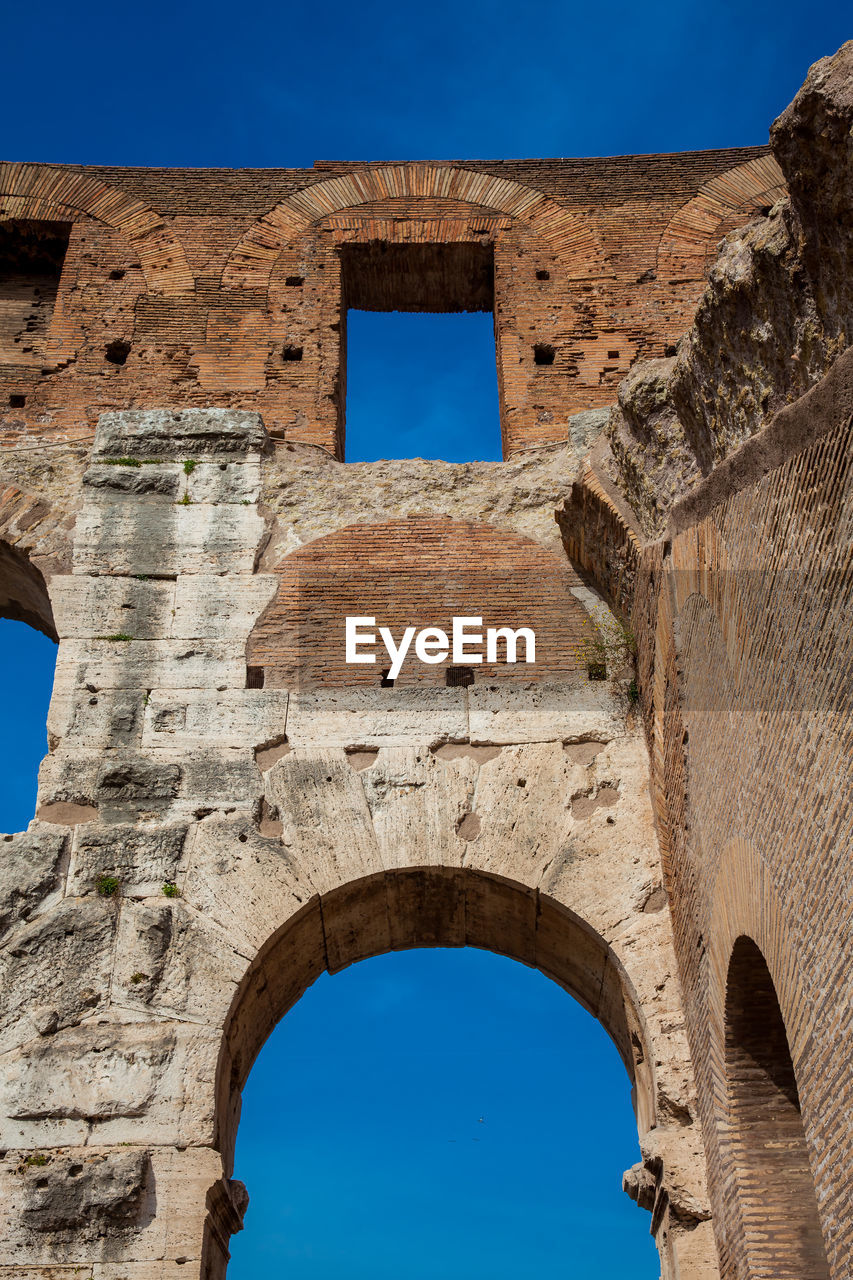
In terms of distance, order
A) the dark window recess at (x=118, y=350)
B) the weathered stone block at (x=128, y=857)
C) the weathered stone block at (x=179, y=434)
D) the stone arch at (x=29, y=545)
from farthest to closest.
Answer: the dark window recess at (x=118, y=350), the weathered stone block at (x=179, y=434), the stone arch at (x=29, y=545), the weathered stone block at (x=128, y=857)

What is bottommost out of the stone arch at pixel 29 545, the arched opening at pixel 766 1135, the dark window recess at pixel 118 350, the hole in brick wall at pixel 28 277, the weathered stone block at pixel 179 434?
the arched opening at pixel 766 1135

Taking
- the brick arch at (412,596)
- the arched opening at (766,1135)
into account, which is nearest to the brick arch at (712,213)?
the brick arch at (412,596)

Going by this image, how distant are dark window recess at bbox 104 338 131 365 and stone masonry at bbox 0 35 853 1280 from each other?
0.06ft

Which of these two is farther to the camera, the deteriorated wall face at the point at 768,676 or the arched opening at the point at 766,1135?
the arched opening at the point at 766,1135

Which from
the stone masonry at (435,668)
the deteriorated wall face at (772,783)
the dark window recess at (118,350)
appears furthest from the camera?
the dark window recess at (118,350)

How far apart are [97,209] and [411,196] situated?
2.20 metres

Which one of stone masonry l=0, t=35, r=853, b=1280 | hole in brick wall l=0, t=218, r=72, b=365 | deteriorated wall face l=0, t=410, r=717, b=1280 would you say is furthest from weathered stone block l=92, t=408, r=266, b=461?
hole in brick wall l=0, t=218, r=72, b=365

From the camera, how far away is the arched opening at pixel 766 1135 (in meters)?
4.18

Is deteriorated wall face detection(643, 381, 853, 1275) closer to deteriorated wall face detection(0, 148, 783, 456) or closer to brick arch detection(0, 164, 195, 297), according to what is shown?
deteriorated wall face detection(0, 148, 783, 456)

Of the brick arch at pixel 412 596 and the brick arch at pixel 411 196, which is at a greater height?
the brick arch at pixel 411 196

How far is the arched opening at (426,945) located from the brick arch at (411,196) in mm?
4423

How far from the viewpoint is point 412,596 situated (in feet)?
21.2

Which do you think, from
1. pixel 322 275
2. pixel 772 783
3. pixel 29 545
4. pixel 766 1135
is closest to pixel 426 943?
pixel 766 1135

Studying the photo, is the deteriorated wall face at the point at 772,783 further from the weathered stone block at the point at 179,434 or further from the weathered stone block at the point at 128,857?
the weathered stone block at the point at 179,434
